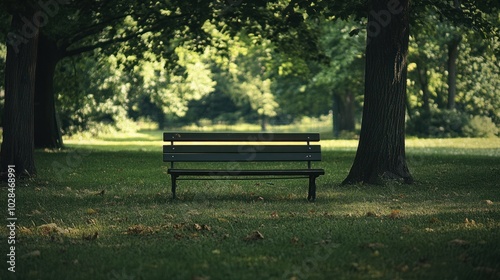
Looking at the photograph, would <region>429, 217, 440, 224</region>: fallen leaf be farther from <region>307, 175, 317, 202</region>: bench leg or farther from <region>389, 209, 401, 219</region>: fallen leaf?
<region>307, 175, 317, 202</region>: bench leg

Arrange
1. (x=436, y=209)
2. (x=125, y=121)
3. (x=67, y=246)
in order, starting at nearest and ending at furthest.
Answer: (x=67, y=246) → (x=436, y=209) → (x=125, y=121)

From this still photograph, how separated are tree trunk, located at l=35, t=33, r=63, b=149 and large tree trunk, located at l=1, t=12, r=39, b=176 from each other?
29.3 ft

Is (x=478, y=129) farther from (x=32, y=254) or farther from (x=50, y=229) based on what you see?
(x=32, y=254)

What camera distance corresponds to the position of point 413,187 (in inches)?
492

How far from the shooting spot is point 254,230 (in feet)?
26.4

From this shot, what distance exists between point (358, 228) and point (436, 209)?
6.71ft

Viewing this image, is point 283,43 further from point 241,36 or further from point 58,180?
point 58,180

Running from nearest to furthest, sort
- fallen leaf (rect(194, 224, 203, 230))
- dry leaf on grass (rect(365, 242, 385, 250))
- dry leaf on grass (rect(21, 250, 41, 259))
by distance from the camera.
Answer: dry leaf on grass (rect(21, 250, 41, 259))
dry leaf on grass (rect(365, 242, 385, 250))
fallen leaf (rect(194, 224, 203, 230))

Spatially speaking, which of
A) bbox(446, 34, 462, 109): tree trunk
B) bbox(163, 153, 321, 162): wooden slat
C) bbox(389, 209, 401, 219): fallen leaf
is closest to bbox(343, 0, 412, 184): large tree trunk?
bbox(163, 153, 321, 162): wooden slat

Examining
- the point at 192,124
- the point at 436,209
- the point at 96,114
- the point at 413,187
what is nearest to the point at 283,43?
the point at 413,187

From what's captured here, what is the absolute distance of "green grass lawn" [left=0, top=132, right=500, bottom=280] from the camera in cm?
625

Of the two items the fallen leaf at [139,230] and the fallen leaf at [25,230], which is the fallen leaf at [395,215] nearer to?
the fallen leaf at [139,230]

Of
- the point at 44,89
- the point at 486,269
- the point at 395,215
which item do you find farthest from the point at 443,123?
the point at 486,269

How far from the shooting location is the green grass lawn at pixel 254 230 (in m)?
6.25
